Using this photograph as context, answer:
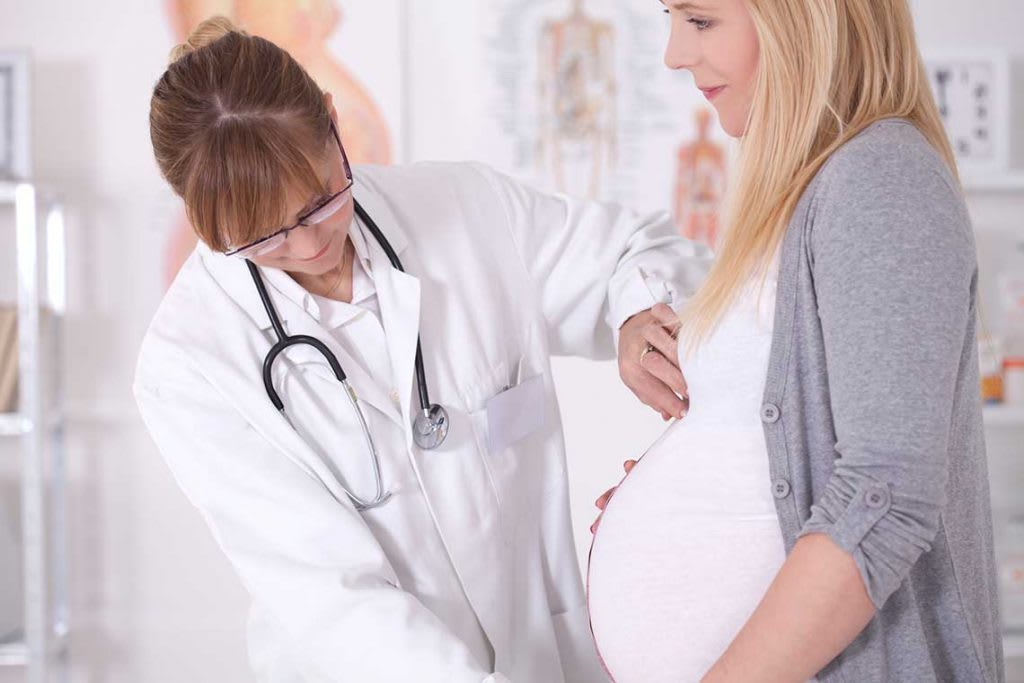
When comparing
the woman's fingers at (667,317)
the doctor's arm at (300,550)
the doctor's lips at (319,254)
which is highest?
the doctor's lips at (319,254)

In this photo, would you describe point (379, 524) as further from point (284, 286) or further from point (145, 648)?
point (145, 648)

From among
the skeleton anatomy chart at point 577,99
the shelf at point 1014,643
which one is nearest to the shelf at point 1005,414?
Answer: the shelf at point 1014,643

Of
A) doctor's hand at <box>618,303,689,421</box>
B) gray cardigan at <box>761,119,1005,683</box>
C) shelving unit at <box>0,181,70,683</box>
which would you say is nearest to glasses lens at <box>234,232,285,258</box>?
doctor's hand at <box>618,303,689,421</box>

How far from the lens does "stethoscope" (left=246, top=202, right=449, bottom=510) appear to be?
1193 mm

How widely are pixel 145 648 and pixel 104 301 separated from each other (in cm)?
86

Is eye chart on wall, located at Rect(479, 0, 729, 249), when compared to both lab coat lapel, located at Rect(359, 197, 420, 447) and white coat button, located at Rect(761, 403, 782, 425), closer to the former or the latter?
lab coat lapel, located at Rect(359, 197, 420, 447)

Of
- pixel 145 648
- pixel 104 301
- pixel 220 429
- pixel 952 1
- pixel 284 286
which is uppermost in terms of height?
pixel 952 1

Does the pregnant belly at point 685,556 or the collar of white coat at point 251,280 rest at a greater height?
the collar of white coat at point 251,280

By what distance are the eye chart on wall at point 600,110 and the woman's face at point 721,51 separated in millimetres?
1569

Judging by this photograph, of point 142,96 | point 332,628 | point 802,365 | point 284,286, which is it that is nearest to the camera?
point 802,365

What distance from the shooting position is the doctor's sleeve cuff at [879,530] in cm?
77

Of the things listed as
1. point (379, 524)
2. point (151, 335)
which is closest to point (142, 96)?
point (151, 335)

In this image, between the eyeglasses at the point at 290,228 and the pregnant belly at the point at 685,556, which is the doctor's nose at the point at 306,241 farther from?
A: the pregnant belly at the point at 685,556

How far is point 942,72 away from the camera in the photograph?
2422mm
